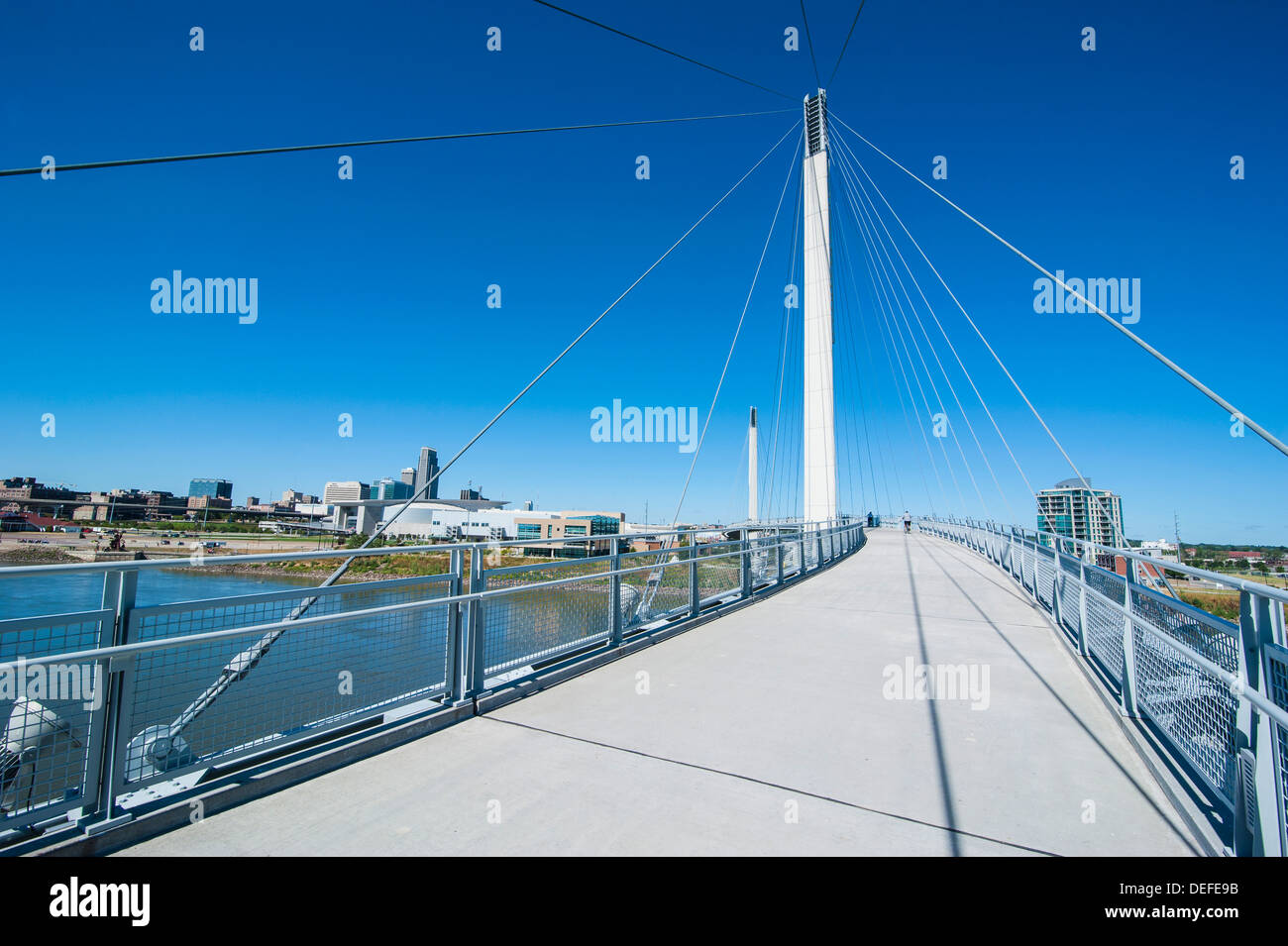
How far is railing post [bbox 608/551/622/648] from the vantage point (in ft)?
21.5

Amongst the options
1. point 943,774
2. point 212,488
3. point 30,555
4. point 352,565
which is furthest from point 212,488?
point 943,774

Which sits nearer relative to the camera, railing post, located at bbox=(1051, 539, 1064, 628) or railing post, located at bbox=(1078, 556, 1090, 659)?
railing post, located at bbox=(1078, 556, 1090, 659)

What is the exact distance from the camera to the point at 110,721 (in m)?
2.84

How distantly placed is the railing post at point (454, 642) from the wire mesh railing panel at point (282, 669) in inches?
1.4

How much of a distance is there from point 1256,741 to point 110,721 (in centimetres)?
501

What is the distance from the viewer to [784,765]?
12.0 feet

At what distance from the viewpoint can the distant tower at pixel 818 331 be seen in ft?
71.2

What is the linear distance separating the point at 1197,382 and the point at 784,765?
500 cm

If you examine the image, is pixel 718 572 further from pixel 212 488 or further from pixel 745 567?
pixel 212 488

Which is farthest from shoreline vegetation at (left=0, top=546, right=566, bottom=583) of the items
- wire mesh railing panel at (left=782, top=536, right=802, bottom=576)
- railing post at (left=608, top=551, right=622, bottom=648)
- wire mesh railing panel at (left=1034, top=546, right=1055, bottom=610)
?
wire mesh railing panel at (left=1034, top=546, right=1055, bottom=610)

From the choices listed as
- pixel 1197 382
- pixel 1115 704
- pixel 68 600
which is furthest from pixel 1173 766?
pixel 68 600

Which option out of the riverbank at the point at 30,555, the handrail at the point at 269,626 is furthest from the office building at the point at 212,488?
the handrail at the point at 269,626

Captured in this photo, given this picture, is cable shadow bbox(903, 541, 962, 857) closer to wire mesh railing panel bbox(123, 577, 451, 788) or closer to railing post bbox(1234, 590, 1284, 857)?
railing post bbox(1234, 590, 1284, 857)
